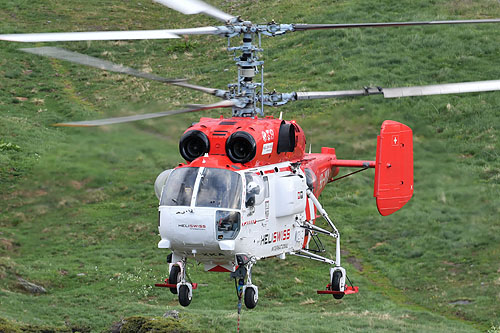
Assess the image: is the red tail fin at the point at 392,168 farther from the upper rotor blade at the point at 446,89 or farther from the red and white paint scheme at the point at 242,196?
the upper rotor blade at the point at 446,89

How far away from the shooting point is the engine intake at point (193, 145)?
64.3ft

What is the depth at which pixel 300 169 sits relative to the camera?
71.6 feet

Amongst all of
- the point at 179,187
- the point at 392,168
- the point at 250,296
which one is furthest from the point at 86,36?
the point at 392,168

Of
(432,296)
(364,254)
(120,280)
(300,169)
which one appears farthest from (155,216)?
(300,169)

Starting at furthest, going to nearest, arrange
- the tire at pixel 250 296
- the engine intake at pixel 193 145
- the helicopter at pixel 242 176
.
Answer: the engine intake at pixel 193 145 < the tire at pixel 250 296 < the helicopter at pixel 242 176

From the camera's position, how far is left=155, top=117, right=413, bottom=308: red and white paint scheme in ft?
59.4

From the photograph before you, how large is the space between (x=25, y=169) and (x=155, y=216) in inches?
243

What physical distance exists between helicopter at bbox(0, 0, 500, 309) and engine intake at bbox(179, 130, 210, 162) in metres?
0.02

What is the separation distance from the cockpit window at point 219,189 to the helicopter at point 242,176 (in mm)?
22

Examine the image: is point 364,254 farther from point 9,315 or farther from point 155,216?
point 9,315

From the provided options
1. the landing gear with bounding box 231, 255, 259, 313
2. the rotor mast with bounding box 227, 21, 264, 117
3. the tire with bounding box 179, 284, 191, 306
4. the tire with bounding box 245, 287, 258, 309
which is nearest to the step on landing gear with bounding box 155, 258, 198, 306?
the tire with bounding box 179, 284, 191, 306

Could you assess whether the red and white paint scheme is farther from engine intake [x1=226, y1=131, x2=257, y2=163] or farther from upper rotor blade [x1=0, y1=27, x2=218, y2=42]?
upper rotor blade [x1=0, y1=27, x2=218, y2=42]

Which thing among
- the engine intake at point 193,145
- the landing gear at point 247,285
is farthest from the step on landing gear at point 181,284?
the engine intake at point 193,145

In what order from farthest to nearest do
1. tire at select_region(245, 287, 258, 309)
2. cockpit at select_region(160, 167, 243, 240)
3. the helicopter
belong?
tire at select_region(245, 287, 258, 309)
cockpit at select_region(160, 167, 243, 240)
the helicopter
